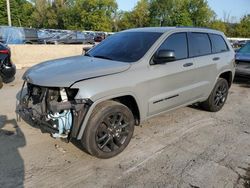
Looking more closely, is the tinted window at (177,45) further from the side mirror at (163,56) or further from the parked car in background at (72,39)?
the parked car in background at (72,39)

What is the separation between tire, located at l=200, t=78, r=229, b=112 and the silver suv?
37 centimetres

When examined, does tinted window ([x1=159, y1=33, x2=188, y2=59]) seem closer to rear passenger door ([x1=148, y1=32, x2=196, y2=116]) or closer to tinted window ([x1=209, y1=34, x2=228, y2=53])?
rear passenger door ([x1=148, y1=32, x2=196, y2=116])

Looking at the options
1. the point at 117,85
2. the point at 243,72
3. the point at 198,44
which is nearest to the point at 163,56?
the point at 117,85

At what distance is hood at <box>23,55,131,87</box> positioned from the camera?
407cm

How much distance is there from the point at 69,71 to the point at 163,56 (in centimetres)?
145

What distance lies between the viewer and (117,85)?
4.32 metres

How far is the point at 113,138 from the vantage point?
4.50 meters

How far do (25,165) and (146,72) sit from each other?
216 cm

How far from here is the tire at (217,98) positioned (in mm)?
6547

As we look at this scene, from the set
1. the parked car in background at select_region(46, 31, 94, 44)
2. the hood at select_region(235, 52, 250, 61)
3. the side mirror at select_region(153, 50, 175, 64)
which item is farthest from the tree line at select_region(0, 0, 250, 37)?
the side mirror at select_region(153, 50, 175, 64)

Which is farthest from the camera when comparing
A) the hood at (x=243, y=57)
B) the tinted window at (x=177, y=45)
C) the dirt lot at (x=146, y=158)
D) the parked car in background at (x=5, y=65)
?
the hood at (x=243, y=57)

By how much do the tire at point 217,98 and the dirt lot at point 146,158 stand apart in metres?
0.52

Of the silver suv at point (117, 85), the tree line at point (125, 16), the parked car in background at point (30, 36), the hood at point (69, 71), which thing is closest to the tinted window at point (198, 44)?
the silver suv at point (117, 85)

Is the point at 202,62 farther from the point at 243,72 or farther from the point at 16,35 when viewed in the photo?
the point at 16,35
